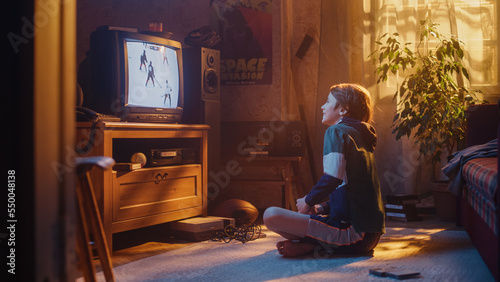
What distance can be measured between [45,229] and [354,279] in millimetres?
1290

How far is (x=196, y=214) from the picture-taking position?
3084 millimetres

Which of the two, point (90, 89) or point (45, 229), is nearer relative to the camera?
point (45, 229)

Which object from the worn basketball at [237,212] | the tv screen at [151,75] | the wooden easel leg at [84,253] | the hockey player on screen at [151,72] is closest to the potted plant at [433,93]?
the worn basketball at [237,212]

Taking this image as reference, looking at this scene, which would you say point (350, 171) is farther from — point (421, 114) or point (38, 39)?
point (38, 39)

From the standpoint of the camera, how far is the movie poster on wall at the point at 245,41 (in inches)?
159

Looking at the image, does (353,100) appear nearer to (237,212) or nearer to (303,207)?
(303,207)

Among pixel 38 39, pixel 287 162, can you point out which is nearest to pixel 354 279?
pixel 38 39

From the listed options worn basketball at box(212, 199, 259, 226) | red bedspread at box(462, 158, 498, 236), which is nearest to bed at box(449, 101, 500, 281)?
red bedspread at box(462, 158, 498, 236)

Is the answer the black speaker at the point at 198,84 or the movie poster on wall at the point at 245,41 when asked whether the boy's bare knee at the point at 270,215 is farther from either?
the movie poster on wall at the point at 245,41

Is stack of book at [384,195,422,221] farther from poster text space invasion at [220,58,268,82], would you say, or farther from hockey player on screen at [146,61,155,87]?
hockey player on screen at [146,61,155,87]

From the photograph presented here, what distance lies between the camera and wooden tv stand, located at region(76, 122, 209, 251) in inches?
96.2

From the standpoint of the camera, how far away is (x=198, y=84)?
3.38m

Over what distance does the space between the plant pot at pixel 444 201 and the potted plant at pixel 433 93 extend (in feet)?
0.09

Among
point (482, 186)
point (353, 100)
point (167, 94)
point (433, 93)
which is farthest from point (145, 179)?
point (433, 93)
